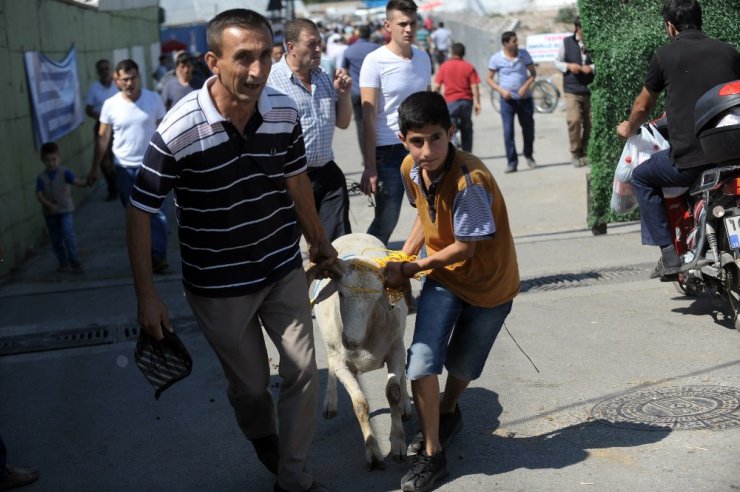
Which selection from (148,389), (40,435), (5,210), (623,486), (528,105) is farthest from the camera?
(528,105)

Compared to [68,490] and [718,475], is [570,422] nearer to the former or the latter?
[718,475]

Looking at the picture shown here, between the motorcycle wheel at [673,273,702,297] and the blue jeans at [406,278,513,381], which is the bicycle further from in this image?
the blue jeans at [406,278,513,381]

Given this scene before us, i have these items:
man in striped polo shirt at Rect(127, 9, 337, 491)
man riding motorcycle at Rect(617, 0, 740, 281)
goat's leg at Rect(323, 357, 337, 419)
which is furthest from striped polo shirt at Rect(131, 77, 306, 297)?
man riding motorcycle at Rect(617, 0, 740, 281)

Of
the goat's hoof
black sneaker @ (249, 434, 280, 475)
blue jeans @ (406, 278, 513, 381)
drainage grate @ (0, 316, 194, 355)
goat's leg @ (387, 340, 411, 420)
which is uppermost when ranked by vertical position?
blue jeans @ (406, 278, 513, 381)

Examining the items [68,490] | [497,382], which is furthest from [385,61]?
[68,490]

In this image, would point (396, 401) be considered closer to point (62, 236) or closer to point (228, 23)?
point (228, 23)

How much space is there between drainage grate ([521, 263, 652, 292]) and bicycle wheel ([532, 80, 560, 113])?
14680mm

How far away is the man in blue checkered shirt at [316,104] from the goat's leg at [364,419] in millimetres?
1969

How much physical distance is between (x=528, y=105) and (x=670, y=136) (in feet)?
28.1

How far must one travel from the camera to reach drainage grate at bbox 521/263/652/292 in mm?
8703

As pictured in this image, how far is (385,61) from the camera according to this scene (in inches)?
318

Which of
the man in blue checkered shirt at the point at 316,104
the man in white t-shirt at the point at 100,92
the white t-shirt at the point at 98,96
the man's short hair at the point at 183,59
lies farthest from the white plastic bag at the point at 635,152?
the white t-shirt at the point at 98,96

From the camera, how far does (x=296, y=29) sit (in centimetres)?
718

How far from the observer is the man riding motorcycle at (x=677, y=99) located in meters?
7.16
